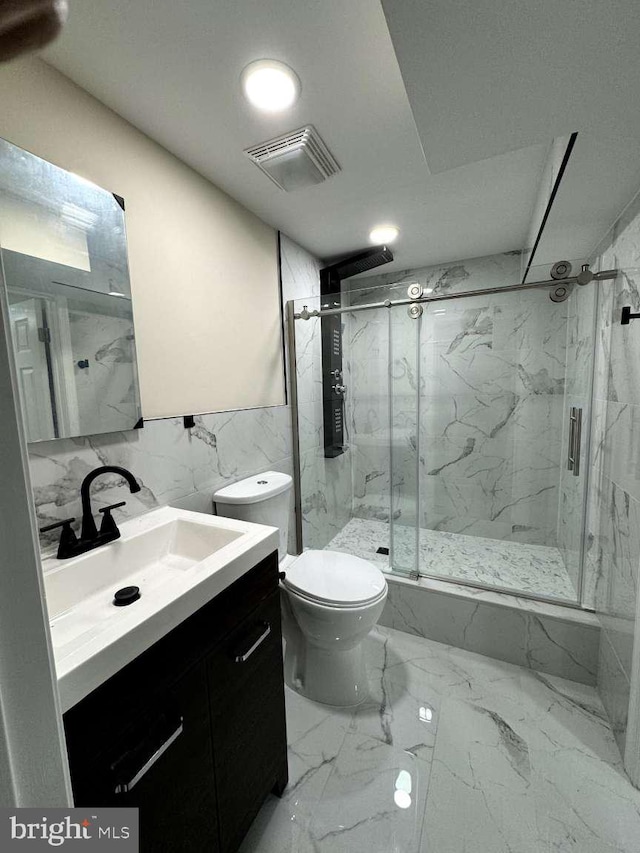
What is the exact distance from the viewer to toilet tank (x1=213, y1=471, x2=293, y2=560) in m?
1.45

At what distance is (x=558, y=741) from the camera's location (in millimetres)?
1271

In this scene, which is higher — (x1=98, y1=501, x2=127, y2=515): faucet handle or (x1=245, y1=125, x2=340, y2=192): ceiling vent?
(x1=245, y1=125, x2=340, y2=192): ceiling vent

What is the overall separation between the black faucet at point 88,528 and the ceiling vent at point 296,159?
1.27 metres

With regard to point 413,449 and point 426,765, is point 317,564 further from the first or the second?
point 413,449

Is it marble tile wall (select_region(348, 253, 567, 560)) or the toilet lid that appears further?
marble tile wall (select_region(348, 253, 567, 560))

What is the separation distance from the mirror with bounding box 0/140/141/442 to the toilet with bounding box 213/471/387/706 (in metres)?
0.61

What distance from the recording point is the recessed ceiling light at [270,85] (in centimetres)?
101

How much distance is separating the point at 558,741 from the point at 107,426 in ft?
6.37

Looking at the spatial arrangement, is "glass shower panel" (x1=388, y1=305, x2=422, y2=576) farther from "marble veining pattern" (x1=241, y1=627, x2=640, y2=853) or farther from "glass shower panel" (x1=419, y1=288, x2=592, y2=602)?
"marble veining pattern" (x1=241, y1=627, x2=640, y2=853)

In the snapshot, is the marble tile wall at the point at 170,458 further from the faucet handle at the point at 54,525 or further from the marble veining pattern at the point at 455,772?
the marble veining pattern at the point at 455,772

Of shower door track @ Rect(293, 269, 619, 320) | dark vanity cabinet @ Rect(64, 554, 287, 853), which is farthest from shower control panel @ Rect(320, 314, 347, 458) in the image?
dark vanity cabinet @ Rect(64, 554, 287, 853)

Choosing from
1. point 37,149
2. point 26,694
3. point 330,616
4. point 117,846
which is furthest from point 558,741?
point 37,149

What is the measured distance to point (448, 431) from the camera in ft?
8.54

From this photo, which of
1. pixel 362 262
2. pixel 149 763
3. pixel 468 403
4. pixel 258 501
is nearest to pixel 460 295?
pixel 362 262
